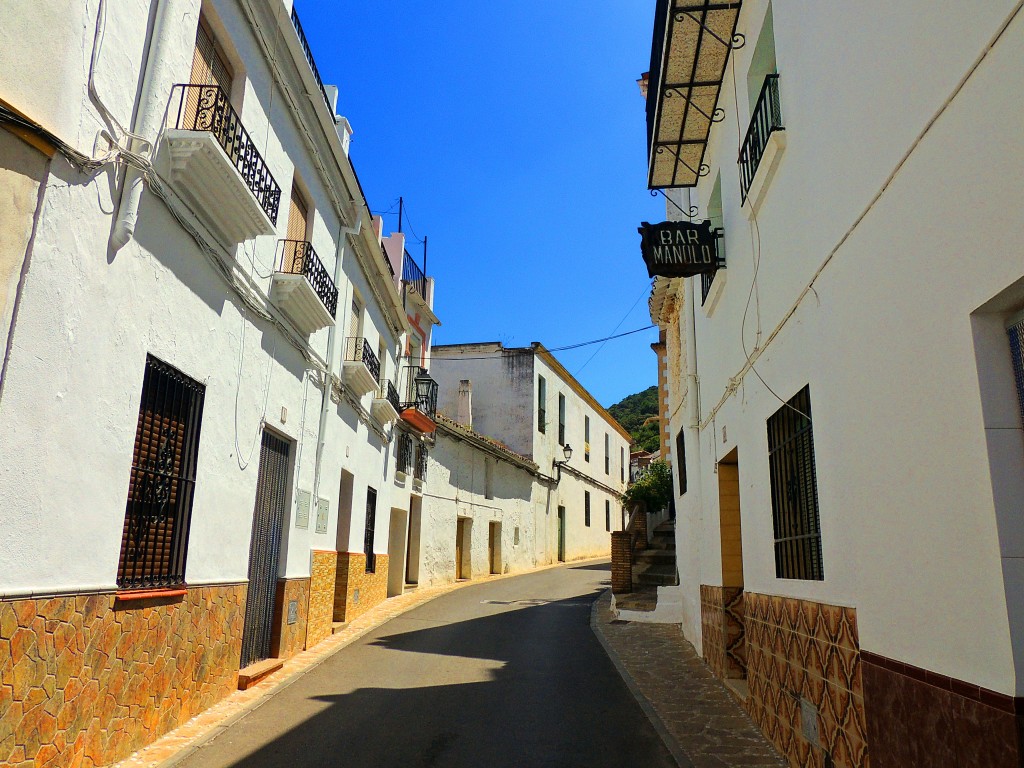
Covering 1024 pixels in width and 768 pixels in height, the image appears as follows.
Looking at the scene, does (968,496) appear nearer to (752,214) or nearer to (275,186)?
(752,214)

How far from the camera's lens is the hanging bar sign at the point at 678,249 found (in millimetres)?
7406

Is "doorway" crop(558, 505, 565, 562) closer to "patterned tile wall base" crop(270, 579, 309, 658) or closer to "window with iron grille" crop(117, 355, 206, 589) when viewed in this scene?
"patterned tile wall base" crop(270, 579, 309, 658)

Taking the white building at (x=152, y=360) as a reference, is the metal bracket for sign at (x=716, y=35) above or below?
above

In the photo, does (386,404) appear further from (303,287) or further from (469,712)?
(469,712)

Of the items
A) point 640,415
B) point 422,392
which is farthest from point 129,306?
point 640,415

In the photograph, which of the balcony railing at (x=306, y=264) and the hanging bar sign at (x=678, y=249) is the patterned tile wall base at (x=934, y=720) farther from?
the balcony railing at (x=306, y=264)

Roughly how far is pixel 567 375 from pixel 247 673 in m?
24.4

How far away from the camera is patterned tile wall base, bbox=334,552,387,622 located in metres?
12.2

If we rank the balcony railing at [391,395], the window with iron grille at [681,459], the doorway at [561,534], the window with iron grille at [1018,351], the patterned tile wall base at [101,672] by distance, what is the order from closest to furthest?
1. the window with iron grille at [1018,351]
2. the patterned tile wall base at [101,672]
3. the window with iron grille at [681,459]
4. the balcony railing at [391,395]
5. the doorway at [561,534]

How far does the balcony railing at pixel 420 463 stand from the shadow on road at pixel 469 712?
290 inches

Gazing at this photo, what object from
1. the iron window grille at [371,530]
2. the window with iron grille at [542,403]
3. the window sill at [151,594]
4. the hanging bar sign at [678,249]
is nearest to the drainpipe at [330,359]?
the iron window grille at [371,530]

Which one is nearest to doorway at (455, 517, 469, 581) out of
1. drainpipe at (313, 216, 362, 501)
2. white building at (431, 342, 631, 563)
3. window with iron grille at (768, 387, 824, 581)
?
white building at (431, 342, 631, 563)

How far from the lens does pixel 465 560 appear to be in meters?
20.8

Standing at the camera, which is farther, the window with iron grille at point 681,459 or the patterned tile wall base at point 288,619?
the window with iron grille at point 681,459
